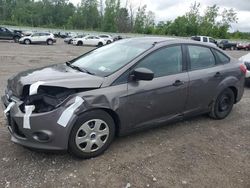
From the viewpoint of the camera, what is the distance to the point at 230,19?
71375 mm

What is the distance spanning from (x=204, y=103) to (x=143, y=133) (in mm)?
1224

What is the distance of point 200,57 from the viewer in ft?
15.3

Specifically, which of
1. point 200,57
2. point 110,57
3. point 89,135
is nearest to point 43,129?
point 89,135

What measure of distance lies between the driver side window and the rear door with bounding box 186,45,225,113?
0.23m

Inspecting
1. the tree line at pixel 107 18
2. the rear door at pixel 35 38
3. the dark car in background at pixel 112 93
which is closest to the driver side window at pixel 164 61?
the dark car in background at pixel 112 93

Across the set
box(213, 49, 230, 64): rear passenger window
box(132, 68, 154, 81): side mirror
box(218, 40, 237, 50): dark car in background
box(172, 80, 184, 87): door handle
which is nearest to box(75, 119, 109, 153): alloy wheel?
box(132, 68, 154, 81): side mirror

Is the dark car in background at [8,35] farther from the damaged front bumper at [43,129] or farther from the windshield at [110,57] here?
the damaged front bumper at [43,129]

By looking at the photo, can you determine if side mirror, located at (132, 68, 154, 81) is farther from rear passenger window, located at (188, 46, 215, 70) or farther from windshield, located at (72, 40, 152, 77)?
rear passenger window, located at (188, 46, 215, 70)

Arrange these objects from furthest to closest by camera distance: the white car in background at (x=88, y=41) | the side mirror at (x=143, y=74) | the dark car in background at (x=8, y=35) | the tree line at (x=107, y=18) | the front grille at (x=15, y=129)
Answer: the tree line at (x=107, y=18) → the white car in background at (x=88, y=41) → the dark car in background at (x=8, y=35) → the side mirror at (x=143, y=74) → the front grille at (x=15, y=129)

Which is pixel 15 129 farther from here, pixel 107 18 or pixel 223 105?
pixel 107 18

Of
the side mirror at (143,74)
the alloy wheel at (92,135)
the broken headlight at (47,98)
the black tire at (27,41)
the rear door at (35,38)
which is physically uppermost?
the side mirror at (143,74)

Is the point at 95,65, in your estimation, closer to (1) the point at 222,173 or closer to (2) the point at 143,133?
(2) the point at 143,133

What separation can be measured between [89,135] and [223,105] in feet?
9.45

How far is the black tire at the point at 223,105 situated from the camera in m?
5.02
